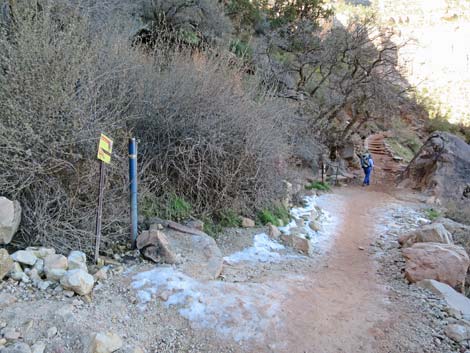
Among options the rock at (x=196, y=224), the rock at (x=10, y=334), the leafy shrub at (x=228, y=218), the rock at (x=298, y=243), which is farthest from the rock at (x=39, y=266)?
the rock at (x=298, y=243)

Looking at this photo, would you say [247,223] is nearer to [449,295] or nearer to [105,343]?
[449,295]

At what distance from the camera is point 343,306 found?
3.72 meters

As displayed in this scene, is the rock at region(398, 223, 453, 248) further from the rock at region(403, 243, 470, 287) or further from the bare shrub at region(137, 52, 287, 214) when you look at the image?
the bare shrub at region(137, 52, 287, 214)

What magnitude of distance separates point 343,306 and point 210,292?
1.44 meters

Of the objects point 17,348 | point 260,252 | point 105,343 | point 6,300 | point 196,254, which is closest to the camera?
point 17,348

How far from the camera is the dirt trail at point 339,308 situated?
302cm

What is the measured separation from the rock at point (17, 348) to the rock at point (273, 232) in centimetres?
397

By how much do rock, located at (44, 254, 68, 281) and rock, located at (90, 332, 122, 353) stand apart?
870mm

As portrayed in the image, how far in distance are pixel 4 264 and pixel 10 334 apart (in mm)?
780

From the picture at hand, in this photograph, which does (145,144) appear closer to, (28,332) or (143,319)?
(143,319)

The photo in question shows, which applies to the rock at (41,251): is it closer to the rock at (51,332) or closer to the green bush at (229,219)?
the rock at (51,332)

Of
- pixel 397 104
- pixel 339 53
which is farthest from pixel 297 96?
pixel 397 104

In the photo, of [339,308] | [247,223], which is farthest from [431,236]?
[247,223]

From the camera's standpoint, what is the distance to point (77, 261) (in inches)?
132
